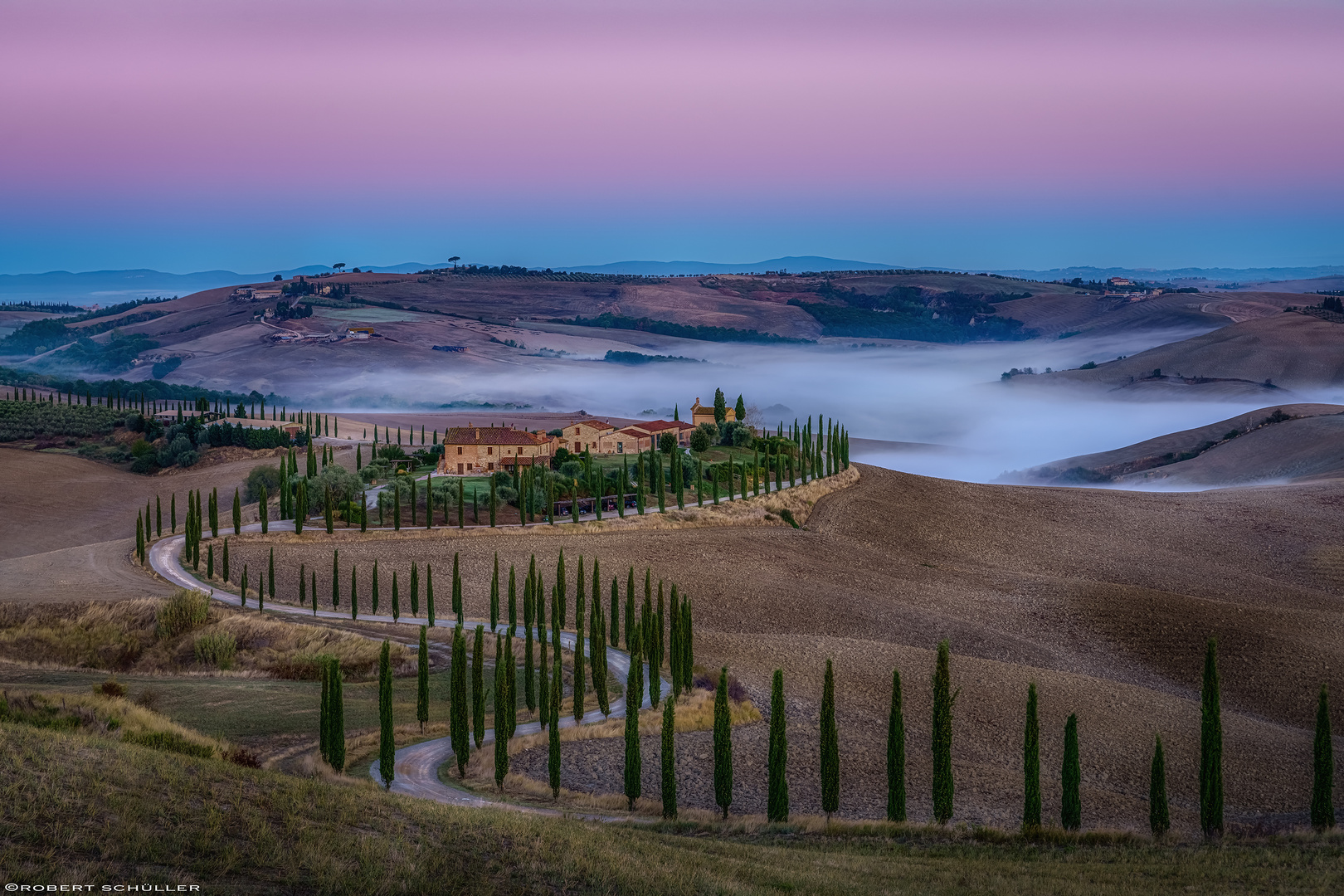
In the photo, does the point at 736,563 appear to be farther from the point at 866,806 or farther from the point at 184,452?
the point at 184,452

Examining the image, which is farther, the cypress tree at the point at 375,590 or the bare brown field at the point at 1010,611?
the cypress tree at the point at 375,590

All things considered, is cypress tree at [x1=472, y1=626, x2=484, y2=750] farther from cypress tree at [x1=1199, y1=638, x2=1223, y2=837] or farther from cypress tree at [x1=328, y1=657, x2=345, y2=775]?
cypress tree at [x1=1199, y1=638, x2=1223, y2=837]

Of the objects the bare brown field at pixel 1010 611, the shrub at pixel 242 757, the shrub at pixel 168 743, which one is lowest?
the bare brown field at pixel 1010 611

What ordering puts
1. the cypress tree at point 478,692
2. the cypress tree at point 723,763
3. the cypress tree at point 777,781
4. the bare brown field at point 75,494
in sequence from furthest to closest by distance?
1. the bare brown field at point 75,494
2. the cypress tree at point 478,692
3. the cypress tree at point 723,763
4. the cypress tree at point 777,781

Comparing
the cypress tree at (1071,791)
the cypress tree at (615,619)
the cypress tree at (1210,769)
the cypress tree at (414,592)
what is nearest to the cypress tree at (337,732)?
the cypress tree at (1071,791)

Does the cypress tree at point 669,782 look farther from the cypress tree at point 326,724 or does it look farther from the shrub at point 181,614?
the shrub at point 181,614

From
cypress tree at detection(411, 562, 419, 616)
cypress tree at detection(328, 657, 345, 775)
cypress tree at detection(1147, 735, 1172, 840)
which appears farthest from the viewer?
cypress tree at detection(411, 562, 419, 616)

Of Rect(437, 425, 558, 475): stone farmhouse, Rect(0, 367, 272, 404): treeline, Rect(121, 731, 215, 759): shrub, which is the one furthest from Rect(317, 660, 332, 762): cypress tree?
Rect(0, 367, 272, 404): treeline
